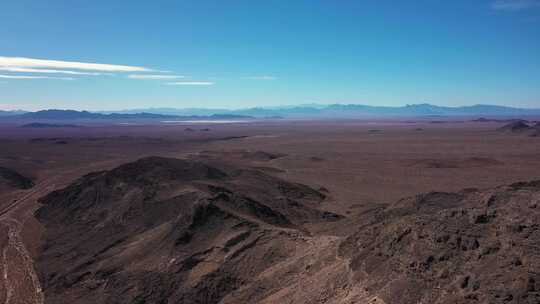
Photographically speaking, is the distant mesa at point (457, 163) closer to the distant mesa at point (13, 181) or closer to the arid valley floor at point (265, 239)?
the arid valley floor at point (265, 239)

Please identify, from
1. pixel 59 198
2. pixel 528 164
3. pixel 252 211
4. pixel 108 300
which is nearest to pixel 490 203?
pixel 252 211

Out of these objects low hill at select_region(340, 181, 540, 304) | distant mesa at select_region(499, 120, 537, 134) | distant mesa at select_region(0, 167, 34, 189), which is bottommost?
distant mesa at select_region(0, 167, 34, 189)

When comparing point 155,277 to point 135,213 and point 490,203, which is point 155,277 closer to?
point 135,213

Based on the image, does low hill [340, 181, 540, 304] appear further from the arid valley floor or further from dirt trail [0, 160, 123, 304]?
dirt trail [0, 160, 123, 304]

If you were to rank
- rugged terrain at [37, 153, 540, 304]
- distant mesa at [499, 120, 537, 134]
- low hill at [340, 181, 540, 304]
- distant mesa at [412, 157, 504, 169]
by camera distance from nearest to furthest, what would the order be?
low hill at [340, 181, 540, 304] < rugged terrain at [37, 153, 540, 304] < distant mesa at [412, 157, 504, 169] < distant mesa at [499, 120, 537, 134]

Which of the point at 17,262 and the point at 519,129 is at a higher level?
the point at 519,129

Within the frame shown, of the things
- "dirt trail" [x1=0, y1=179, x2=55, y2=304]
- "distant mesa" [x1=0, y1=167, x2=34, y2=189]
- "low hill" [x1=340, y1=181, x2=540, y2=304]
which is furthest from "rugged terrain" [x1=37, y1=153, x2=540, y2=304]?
"distant mesa" [x1=0, y1=167, x2=34, y2=189]

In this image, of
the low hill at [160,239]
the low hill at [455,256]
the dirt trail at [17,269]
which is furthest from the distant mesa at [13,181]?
the low hill at [455,256]

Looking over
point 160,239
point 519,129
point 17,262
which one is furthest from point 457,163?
point 519,129

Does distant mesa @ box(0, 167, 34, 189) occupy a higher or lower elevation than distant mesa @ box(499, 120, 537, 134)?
lower

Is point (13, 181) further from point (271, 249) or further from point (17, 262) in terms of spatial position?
point (271, 249)
